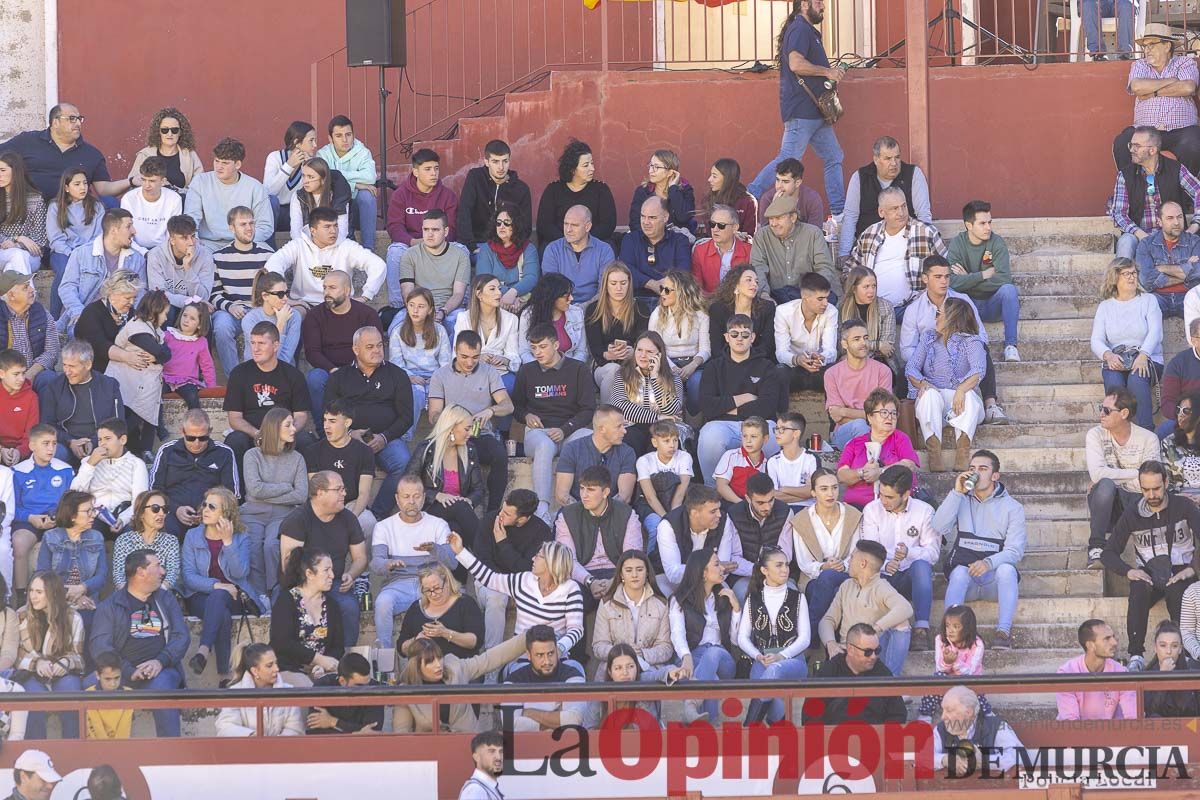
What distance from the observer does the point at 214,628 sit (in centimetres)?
1030

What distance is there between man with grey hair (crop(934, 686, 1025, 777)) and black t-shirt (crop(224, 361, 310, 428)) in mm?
4469

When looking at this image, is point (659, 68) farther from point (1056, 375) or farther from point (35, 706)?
point (35, 706)

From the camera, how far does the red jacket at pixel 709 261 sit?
1280 cm

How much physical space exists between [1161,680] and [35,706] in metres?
4.98

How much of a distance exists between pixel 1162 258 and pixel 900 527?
3316 millimetres

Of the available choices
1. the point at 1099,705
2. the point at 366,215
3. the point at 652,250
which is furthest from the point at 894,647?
the point at 366,215

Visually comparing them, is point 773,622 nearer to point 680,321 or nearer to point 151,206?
point 680,321

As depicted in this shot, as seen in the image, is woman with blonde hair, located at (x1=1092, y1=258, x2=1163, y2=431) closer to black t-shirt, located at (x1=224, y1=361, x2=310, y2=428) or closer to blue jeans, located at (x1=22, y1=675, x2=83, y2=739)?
black t-shirt, located at (x1=224, y1=361, x2=310, y2=428)

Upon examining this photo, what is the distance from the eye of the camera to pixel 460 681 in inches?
388

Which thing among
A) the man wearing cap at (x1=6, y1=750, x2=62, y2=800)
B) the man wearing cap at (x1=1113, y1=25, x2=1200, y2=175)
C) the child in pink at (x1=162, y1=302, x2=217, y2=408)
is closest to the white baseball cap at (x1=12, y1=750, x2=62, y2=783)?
the man wearing cap at (x1=6, y1=750, x2=62, y2=800)

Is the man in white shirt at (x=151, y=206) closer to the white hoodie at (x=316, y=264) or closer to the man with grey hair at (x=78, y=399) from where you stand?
the white hoodie at (x=316, y=264)

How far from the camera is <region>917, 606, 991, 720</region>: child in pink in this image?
9.76 metres

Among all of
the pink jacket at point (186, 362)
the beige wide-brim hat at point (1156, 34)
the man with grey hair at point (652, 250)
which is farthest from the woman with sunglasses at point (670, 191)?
the beige wide-brim hat at point (1156, 34)

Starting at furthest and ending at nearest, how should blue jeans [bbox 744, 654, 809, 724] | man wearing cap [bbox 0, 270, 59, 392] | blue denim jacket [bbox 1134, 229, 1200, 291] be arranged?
blue denim jacket [bbox 1134, 229, 1200, 291]
man wearing cap [bbox 0, 270, 59, 392]
blue jeans [bbox 744, 654, 809, 724]
